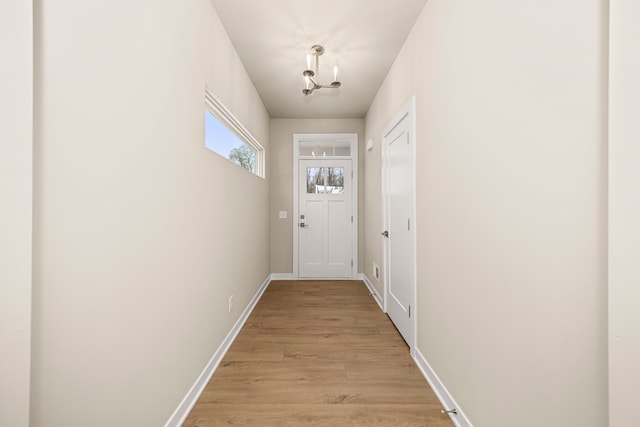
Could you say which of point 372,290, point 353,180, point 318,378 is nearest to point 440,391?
point 318,378

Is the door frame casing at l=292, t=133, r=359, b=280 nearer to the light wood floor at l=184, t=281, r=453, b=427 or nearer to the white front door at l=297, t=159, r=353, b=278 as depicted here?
the white front door at l=297, t=159, r=353, b=278

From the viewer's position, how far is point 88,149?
2.90ft

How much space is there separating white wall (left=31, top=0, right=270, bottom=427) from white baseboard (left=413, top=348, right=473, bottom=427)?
1476mm

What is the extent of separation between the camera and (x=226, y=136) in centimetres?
238

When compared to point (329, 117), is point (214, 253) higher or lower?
lower

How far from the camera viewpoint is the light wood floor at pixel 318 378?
149cm
